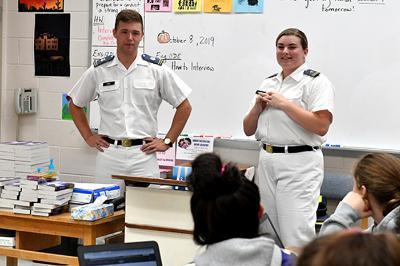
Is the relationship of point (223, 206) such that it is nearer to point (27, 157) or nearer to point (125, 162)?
point (125, 162)

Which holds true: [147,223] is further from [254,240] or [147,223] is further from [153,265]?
[254,240]

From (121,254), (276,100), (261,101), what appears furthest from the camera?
(261,101)

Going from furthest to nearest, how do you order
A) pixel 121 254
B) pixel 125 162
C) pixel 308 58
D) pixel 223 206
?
pixel 308 58 < pixel 125 162 < pixel 121 254 < pixel 223 206

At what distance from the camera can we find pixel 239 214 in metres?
1.57

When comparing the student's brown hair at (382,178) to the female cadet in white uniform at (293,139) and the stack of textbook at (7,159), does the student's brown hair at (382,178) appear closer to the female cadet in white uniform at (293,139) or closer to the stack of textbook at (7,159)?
the female cadet in white uniform at (293,139)

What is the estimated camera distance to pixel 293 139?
341 centimetres

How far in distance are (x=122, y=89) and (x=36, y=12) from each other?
5.76ft

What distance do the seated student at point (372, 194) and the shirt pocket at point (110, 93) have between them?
1869 mm

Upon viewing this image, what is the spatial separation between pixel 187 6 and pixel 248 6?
475 millimetres

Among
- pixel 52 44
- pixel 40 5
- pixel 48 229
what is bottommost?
pixel 48 229

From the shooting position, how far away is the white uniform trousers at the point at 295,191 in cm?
337

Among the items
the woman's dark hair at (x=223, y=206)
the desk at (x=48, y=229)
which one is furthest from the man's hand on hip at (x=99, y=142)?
the woman's dark hair at (x=223, y=206)

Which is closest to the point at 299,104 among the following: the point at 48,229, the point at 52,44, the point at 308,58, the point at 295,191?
the point at 295,191

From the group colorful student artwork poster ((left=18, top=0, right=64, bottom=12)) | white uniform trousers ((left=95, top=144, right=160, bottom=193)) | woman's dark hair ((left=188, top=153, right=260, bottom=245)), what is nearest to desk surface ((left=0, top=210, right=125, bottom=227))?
white uniform trousers ((left=95, top=144, right=160, bottom=193))
